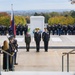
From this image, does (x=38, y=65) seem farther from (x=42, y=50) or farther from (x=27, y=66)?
(x=42, y=50)

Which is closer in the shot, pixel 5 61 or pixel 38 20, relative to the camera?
pixel 5 61

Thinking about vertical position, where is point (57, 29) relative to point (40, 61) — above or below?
below

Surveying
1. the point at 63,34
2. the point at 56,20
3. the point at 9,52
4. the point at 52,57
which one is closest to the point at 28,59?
the point at 52,57

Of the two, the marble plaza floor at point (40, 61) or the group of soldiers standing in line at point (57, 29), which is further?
the group of soldiers standing in line at point (57, 29)

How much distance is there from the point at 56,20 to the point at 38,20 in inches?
939

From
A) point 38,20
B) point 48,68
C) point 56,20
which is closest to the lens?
point 48,68

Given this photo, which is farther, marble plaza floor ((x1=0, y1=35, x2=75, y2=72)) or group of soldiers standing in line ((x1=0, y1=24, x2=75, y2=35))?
group of soldiers standing in line ((x1=0, y1=24, x2=75, y2=35))

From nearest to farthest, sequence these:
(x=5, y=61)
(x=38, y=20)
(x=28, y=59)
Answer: (x=5, y=61)
(x=28, y=59)
(x=38, y=20)

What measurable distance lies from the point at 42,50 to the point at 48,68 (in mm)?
6712

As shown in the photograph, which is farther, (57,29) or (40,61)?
(57,29)

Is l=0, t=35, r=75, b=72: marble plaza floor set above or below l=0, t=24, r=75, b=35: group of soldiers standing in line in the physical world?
above

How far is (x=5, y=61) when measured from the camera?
48.2 ft

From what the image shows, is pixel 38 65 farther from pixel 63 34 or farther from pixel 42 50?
pixel 63 34

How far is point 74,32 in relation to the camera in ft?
116
